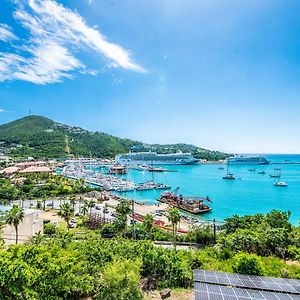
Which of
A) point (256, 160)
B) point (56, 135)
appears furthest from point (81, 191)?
point (256, 160)

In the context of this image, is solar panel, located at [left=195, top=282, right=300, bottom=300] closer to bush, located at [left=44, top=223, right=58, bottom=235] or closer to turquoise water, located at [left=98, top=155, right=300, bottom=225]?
bush, located at [left=44, top=223, right=58, bottom=235]

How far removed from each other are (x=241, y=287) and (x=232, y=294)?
0.86m

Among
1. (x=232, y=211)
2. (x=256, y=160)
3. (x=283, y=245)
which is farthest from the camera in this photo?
(x=256, y=160)

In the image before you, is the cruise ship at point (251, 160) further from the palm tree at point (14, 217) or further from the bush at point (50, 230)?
the palm tree at point (14, 217)

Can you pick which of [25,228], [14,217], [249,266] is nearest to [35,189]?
[25,228]

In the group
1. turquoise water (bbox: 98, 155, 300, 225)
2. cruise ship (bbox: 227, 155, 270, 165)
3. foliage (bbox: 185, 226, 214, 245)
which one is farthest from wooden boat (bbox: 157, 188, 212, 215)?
cruise ship (bbox: 227, 155, 270, 165)

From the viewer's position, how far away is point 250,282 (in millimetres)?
9812

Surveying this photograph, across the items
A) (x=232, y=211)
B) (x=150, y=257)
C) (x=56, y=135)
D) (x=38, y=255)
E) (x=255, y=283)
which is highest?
(x=56, y=135)

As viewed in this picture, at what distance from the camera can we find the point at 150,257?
1408 centimetres

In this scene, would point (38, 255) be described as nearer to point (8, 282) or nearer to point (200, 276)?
point (8, 282)

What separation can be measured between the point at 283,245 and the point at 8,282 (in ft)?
65.2

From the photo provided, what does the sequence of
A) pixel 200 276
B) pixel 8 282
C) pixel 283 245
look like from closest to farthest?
pixel 8 282, pixel 200 276, pixel 283 245

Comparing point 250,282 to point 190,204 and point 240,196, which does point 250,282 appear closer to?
point 190,204

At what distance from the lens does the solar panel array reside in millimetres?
8383
